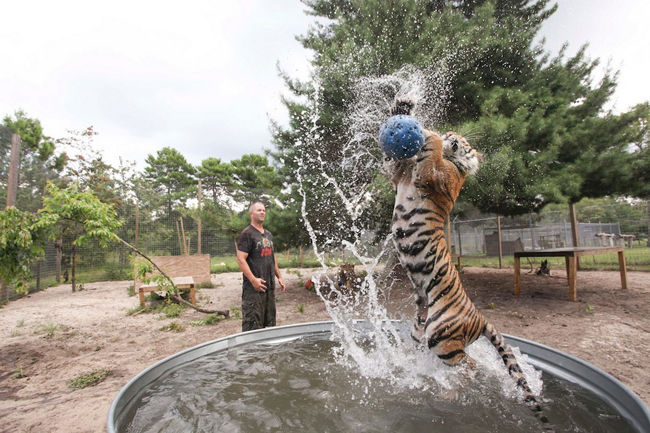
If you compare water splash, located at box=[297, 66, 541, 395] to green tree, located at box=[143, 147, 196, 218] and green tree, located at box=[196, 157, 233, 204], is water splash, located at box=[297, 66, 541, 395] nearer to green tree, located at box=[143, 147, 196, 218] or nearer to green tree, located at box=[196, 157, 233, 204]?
green tree, located at box=[196, 157, 233, 204]

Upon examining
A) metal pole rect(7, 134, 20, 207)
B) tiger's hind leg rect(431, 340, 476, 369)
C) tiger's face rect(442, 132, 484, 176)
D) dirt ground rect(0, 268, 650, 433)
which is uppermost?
metal pole rect(7, 134, 20, 207)

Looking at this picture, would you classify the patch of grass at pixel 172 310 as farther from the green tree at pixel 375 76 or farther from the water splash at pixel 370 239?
the green tree at pixel 375 76

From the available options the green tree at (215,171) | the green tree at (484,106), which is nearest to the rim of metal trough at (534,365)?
the green tree at (484,106)

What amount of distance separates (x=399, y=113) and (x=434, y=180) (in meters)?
0.51

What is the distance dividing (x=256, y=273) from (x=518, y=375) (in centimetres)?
265

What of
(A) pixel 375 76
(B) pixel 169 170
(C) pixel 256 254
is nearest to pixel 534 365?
(C) pixel 256 254

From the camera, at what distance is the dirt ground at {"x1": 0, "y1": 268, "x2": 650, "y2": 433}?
8.88ft

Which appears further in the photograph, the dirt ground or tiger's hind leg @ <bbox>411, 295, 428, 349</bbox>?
the dirt ground

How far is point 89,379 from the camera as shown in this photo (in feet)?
10.4

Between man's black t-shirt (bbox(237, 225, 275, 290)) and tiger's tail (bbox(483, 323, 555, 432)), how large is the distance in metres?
2.42

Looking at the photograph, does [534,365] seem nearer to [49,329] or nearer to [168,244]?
[49,329]

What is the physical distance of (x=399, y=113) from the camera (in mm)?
2072

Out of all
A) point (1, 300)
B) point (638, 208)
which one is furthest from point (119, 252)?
point (638, 208)

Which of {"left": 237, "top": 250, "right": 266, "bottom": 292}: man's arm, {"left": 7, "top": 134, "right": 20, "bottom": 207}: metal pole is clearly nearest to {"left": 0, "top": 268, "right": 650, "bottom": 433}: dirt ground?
{"left": 237, "top": 250, "right": 266, "bottom": 292}: man's arm
